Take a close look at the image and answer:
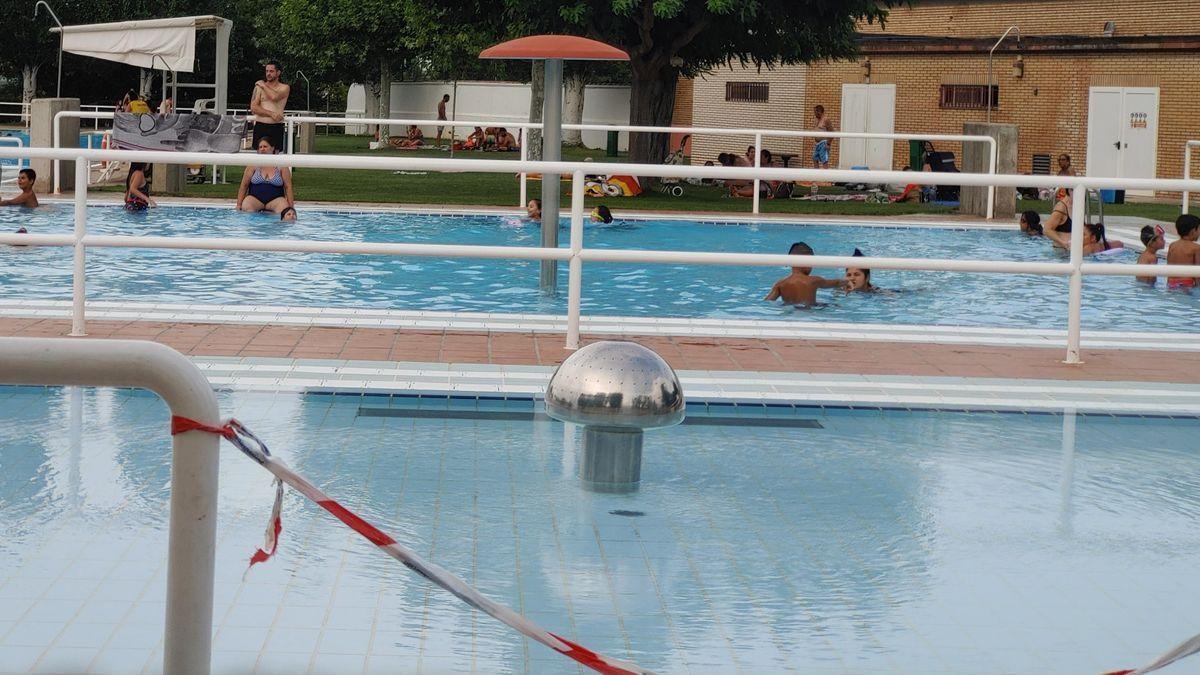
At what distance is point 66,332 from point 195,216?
32.2 ft

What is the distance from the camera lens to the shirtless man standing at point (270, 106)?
20.2 meters

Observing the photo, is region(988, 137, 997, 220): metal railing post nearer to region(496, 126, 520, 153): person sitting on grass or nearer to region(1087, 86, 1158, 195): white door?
region(1087, 86, 1158, 195): white door

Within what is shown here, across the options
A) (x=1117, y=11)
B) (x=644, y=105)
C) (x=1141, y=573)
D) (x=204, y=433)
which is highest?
(x=1117, y=11)

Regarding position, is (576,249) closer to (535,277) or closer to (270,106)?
(535,277)

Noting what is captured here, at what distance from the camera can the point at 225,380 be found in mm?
8227

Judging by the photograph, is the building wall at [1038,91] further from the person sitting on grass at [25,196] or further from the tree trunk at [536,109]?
the person sitting on grass at [25,196]

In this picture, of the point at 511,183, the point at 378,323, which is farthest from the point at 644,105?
the point at 378,323

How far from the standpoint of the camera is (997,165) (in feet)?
73.4

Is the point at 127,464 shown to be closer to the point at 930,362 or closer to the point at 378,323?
the point at 378,323

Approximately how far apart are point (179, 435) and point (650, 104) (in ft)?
81.6

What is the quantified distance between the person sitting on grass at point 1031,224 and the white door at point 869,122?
1722 centimetres

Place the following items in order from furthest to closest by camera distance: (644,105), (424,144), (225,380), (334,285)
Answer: (424,144), (644,105), (334,285), (225,380)

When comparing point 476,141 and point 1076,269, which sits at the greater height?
point 476,141

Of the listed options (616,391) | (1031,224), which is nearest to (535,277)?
(1031,224)
